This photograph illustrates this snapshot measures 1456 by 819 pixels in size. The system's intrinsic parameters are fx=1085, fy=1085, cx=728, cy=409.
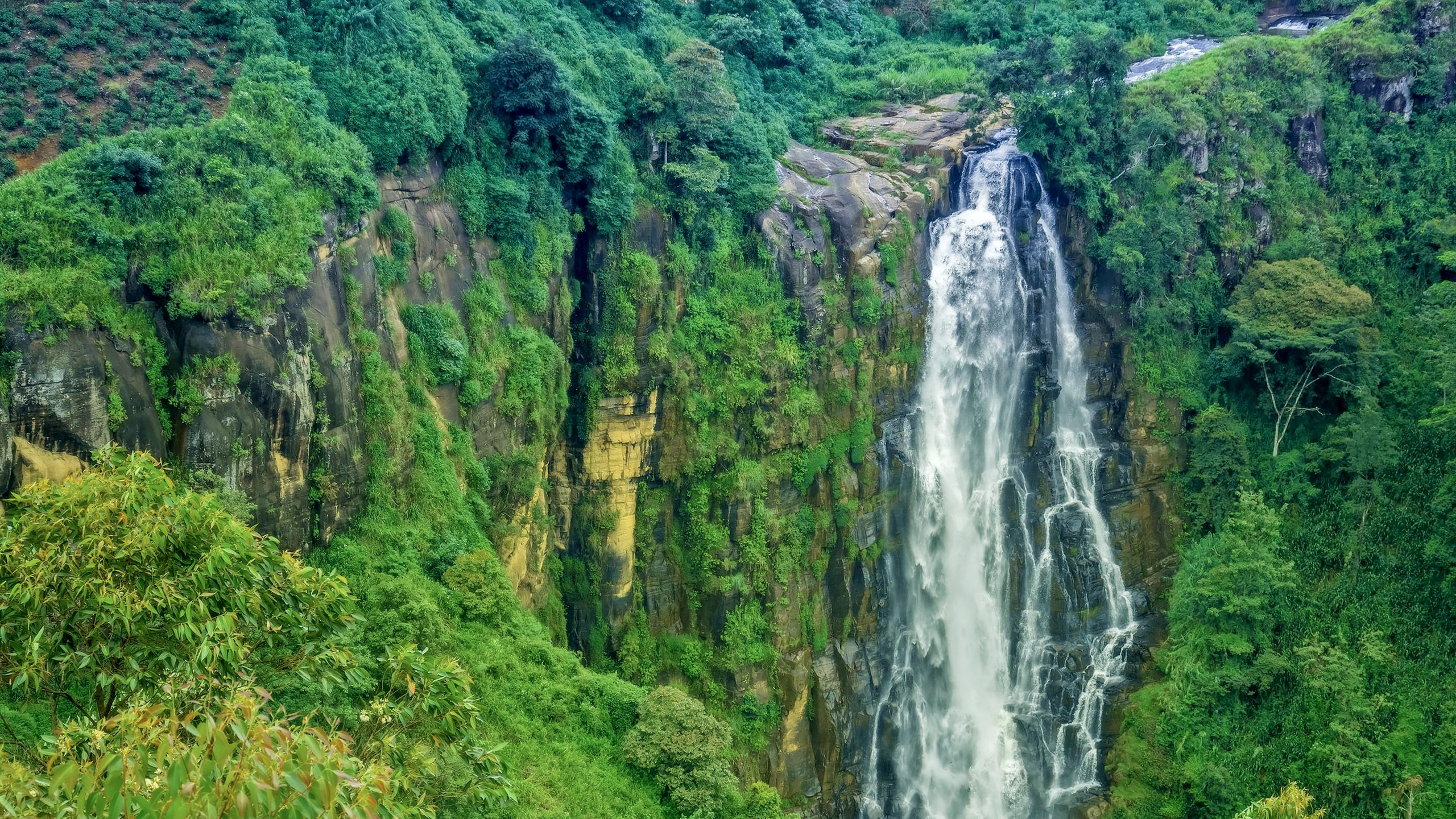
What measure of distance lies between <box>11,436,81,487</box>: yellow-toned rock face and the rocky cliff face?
9.60 feet

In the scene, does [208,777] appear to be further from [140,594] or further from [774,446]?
[774,446]

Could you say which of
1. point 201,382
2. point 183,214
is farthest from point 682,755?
point 183,214

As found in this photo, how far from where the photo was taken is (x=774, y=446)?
25219 mm

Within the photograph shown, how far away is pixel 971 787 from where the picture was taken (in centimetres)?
2653

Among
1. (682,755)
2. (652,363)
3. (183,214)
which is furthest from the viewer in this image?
(652,363)

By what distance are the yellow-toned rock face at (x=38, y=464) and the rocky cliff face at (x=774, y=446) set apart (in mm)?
2926

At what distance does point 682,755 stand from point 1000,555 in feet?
40.0

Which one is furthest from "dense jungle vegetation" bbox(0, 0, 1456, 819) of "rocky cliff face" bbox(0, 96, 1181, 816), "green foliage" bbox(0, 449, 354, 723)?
"rocky cliff face" bbox(0, 96, 1181, 816)

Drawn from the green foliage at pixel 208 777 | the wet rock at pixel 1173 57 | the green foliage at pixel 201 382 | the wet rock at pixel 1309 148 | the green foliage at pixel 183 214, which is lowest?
the green foliage at pixel 208 777

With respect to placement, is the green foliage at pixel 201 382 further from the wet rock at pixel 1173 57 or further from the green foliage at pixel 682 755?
the wet rock at pixel 1173 57

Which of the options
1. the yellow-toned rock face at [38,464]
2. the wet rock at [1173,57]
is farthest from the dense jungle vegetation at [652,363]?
the yellow-toned rock face at [38,464]

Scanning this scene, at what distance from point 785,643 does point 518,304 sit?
33.2ft

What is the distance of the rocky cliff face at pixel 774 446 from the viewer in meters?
17.4

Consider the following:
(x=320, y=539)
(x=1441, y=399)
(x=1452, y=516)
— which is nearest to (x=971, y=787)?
(x=1452, y=516)
